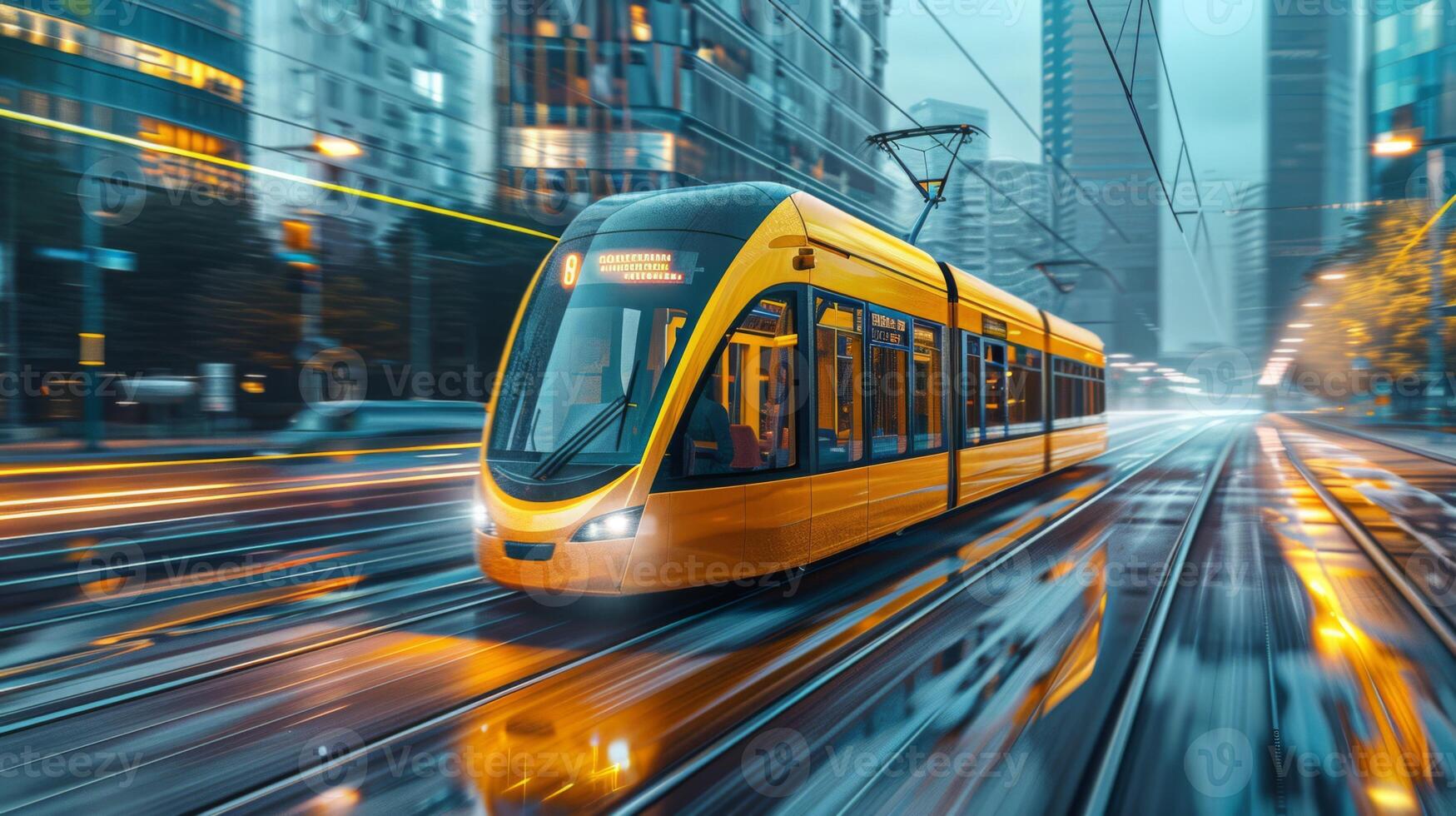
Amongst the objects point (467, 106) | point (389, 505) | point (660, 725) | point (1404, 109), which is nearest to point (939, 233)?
point (1404, 109)

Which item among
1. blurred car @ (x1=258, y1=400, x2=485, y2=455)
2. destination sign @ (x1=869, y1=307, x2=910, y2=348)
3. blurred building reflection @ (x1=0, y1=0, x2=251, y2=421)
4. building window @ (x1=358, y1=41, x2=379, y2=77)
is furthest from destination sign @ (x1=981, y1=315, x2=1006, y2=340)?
building window @ (x1=358, y1=41, x2=379, y2=77)

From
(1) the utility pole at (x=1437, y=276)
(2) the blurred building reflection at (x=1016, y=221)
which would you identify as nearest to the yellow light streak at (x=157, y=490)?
(1) the utility pole at (x=1437, y=276)

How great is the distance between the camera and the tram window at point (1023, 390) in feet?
44.8

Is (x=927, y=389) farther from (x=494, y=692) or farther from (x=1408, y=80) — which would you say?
(x=1408, y=80)

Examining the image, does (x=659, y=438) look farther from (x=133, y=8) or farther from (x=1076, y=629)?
(x=133, y=8)

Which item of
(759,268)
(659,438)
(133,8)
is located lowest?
(659,438)

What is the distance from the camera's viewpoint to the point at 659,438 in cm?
629

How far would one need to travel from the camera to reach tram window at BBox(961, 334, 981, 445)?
11.5 m

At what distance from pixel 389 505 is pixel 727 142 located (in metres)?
34.3

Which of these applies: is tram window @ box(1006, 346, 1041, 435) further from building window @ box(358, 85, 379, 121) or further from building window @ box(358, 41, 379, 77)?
building window @ box(358, 41, 379, 77)

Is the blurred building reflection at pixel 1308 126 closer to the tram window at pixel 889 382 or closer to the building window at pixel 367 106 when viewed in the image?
the building window at pixel 367 106

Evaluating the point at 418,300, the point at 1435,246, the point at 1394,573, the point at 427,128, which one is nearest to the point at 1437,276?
the point at 1435,246

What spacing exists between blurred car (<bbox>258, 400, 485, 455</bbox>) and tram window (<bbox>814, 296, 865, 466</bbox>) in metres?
21.5

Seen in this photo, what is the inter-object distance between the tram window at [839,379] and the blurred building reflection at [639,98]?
3108 centimetres
